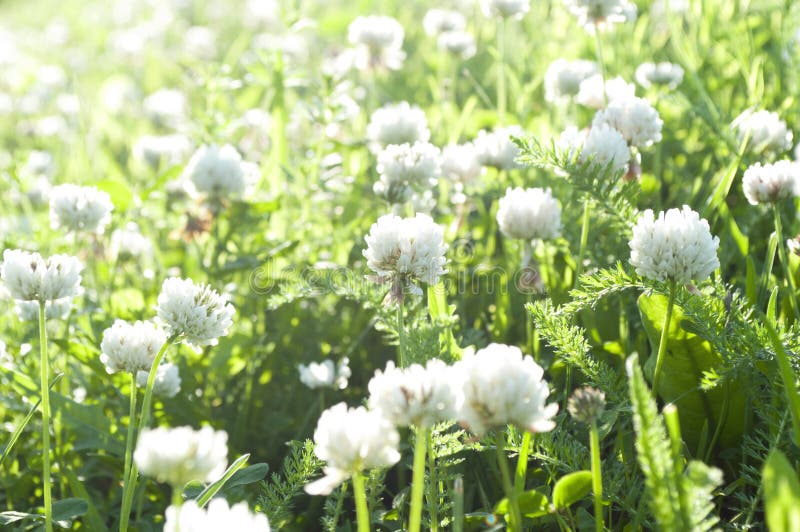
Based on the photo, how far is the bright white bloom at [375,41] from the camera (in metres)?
2.69

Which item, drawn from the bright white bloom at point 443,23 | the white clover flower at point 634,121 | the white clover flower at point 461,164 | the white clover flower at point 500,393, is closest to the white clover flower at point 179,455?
the white clover flower at point 500,393

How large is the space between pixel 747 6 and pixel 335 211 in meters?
1.68

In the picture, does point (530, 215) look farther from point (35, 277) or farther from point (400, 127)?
point (35, 277)

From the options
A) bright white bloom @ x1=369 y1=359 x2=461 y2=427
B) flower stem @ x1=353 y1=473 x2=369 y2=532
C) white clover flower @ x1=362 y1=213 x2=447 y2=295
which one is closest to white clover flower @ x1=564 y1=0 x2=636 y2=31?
white clover flower @ x1=362 y1=213 x2=447 y2=295

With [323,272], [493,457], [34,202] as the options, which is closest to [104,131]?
[34,202]

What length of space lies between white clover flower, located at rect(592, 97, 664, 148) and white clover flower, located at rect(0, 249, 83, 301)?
1.05 metres

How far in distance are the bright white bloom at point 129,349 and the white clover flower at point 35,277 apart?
0.11 meters

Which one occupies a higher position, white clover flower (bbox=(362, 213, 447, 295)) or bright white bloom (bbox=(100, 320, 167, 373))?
white clover flower (bbox=(362, 213, 447, 295))

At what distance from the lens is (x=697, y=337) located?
1463 millimetres

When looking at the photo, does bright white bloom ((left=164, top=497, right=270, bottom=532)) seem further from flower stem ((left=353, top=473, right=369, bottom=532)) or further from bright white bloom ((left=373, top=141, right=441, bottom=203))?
bright white bloom ((left=373, top=141, right=441, bottom=203))

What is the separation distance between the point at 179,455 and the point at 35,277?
0.63 meters

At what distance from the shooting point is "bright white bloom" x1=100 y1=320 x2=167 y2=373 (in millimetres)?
1396

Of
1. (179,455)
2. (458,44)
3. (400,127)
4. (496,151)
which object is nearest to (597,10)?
(496,151)

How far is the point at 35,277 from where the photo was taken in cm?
135
